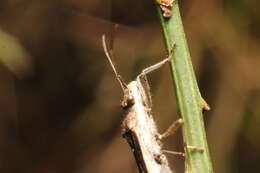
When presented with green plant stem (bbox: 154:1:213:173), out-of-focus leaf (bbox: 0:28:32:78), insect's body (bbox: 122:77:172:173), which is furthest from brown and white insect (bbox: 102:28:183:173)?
out-of-focus leaf (bbox: 0:28:32:78)

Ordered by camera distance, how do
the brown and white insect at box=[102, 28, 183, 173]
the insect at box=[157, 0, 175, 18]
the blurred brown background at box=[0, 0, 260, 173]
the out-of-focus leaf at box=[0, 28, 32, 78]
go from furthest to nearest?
the blurred brown background at box=[0, 0, 260, 173], the out-of-focus leaf at box=[0, 28, 32, 78], the brown and white insect at box=[102, 28, 183, 173], the insect at box=[157, 0, 175, 18]

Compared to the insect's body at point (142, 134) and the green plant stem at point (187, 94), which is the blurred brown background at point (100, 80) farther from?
the green plant stem at point (187, 94)

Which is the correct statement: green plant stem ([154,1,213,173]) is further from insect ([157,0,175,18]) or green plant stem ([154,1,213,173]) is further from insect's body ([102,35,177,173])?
insect's body ([102,35,177,173])

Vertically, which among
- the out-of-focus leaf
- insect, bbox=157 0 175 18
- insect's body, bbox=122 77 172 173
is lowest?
insect's body, bbox=122 77 172 173

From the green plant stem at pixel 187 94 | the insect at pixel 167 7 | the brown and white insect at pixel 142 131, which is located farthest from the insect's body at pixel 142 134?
the insect at pixel 167 7

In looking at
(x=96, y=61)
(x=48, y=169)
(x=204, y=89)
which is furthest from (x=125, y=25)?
(x=48, y=169)

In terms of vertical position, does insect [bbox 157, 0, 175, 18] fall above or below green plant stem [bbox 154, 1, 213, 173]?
above
